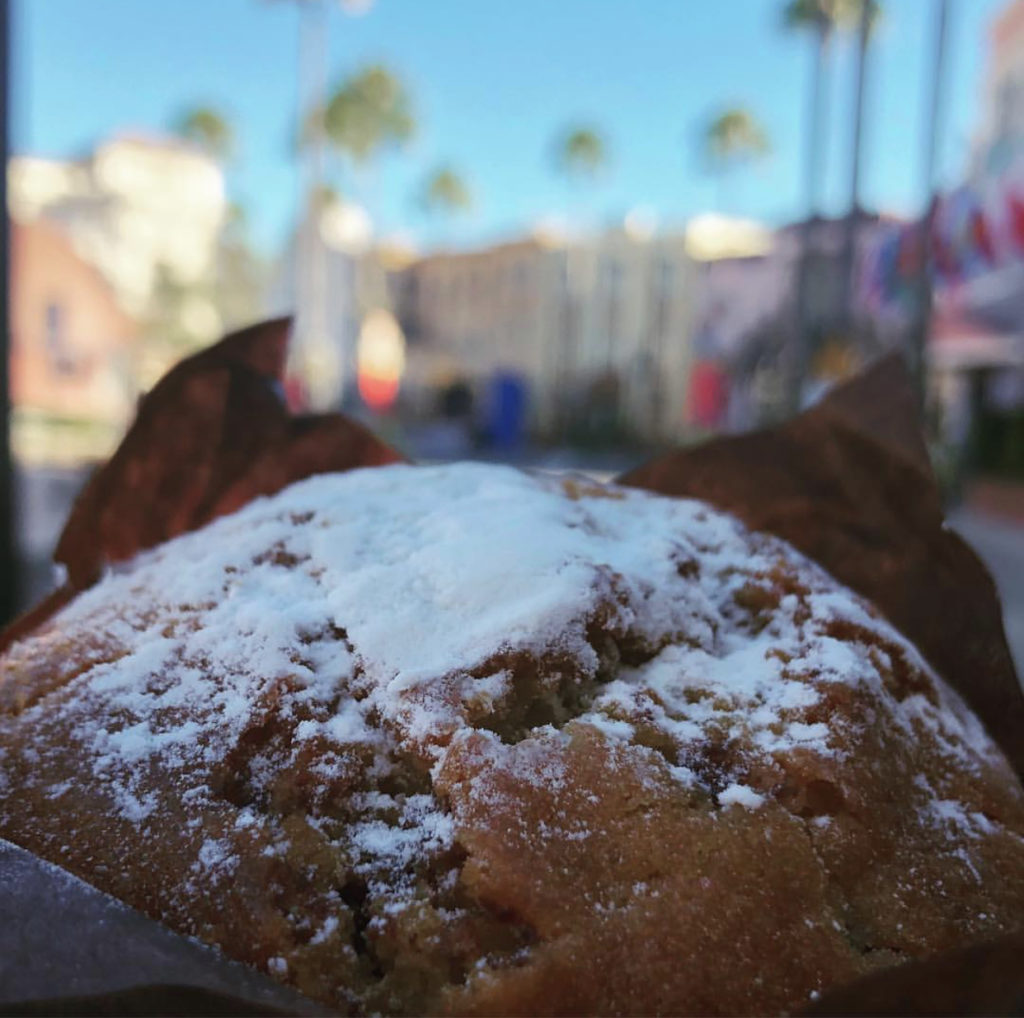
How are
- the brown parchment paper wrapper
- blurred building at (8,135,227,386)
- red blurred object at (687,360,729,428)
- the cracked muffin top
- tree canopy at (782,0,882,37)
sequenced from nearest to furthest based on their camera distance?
the cracked muffin top < the brown parchment paper wrapper < tree canopy at (782,0,882,37) < red blurred object at (687,360,729,428) < blurred building at (8,135,227,386)

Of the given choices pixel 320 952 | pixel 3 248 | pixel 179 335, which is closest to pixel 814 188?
pixel 3 248

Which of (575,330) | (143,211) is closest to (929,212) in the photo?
(575,330)

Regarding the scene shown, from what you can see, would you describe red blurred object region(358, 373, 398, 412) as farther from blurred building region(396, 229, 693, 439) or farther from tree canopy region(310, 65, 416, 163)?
tree canopy region(310, 65, 416, 163)

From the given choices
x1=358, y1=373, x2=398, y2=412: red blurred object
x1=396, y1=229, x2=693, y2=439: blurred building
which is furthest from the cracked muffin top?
x1=396, y1=229, x2=693, y2=439: blurred building

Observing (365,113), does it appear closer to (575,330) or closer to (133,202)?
(575,330)

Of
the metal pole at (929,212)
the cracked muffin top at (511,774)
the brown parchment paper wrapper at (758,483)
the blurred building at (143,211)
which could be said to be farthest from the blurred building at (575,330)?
the cracked muffin top at (511,774)

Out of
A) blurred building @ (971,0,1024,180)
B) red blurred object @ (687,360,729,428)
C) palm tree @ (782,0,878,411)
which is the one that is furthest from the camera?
red blurred object @ (687,360,729,428)

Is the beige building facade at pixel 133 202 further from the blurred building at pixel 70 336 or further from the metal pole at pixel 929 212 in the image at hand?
the metal pole at pixel 929 212
